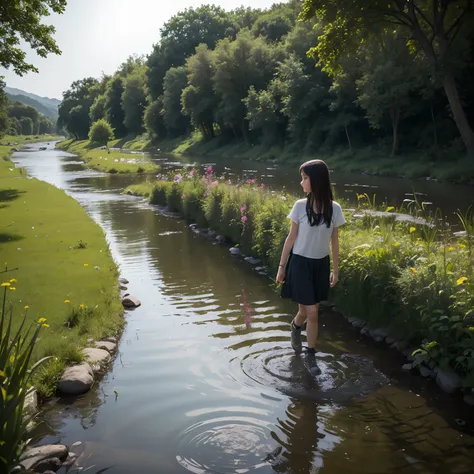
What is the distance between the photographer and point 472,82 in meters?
34.8

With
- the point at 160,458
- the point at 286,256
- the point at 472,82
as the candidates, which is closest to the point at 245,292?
the point at 286,256

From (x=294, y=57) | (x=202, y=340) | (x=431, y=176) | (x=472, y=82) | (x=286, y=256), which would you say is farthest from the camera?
(x=294, y=57)

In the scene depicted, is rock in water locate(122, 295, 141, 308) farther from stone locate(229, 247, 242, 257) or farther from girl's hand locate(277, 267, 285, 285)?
stone locate(229, 247, 242, 257)

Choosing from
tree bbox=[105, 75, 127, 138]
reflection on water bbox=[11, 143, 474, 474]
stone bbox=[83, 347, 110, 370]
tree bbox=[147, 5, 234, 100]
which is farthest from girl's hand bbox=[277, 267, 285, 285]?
tree bbox=[105, 75, 127, 138]

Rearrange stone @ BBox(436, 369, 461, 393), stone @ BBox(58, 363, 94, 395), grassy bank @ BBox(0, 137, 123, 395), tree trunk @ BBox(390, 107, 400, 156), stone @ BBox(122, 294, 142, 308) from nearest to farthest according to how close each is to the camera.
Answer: stone @ BBox(436, 369, 461, 393)
stone @ BBox(58, 363, 94, 395)
grassy bank @ BBox(0, 137, 123, 395)
stone @ BBox(122, 294, 142, 308)
tree trunk @ BBox(390, 107, 400, 156)

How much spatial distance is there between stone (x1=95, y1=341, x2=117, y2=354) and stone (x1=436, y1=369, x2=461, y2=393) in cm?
477

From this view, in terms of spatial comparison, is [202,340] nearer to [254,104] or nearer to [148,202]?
[148,202]

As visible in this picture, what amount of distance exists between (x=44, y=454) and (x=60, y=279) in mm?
6481

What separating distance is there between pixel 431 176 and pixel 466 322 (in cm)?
2710

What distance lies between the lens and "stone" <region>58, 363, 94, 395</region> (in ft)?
21.6

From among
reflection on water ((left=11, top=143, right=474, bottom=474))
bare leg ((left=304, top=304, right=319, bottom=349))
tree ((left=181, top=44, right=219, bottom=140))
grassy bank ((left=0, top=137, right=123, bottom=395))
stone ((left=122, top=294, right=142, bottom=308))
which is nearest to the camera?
reflection on water ((left=11, top=143, right=474, bottom=474))

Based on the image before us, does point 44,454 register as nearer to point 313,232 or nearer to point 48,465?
point 48,465

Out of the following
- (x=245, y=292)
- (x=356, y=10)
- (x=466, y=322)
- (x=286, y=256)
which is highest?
(x=356, y=10)

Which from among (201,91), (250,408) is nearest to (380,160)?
(250,408)
